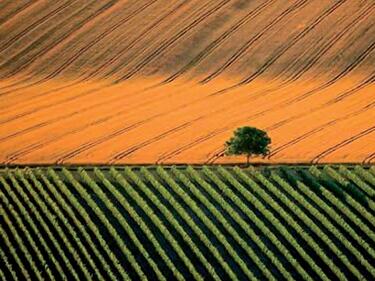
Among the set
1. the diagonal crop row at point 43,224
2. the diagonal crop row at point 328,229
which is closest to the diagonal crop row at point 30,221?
the diagonal crop row at point 43,224

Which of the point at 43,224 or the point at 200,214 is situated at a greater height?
the point at 43,224

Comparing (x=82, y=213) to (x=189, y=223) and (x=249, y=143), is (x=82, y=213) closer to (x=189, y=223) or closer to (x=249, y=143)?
(x=189, y=223)

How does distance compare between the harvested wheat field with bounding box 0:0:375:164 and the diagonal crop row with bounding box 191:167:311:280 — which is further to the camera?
the harvested wheat field with bounding box 0:0:375:164

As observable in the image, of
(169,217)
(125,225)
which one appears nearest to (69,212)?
(125,225)

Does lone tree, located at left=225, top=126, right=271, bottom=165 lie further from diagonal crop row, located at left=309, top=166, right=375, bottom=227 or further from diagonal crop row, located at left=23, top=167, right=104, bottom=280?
diagonal crop row, located at left=23, top=167, right=104, bottom=280

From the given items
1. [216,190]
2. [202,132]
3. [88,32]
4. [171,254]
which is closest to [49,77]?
[88,32]

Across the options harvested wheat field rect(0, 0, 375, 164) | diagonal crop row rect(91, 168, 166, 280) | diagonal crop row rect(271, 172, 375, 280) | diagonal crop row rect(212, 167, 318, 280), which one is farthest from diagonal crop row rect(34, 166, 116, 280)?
diagonal crop row rect(271, 172, 375, 280)
